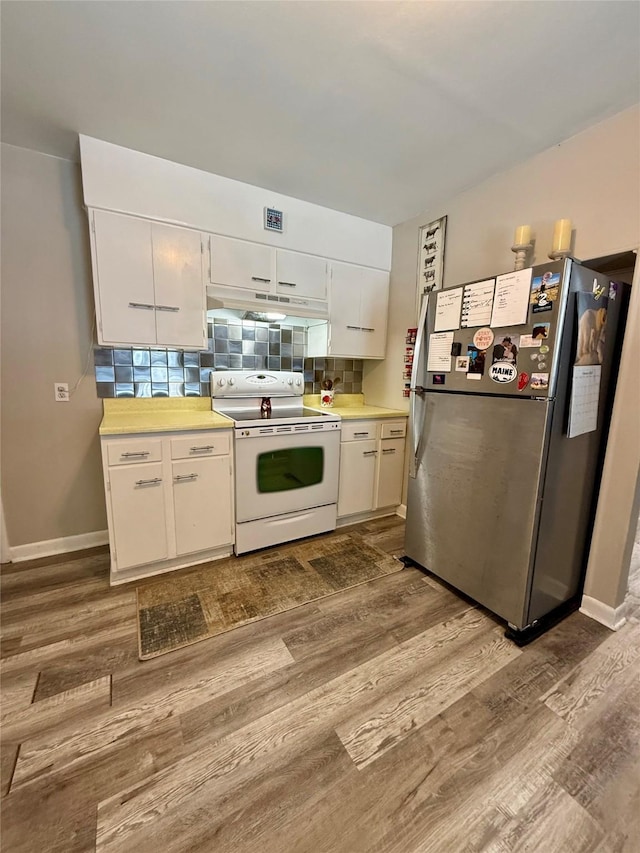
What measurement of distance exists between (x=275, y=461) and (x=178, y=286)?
131cm

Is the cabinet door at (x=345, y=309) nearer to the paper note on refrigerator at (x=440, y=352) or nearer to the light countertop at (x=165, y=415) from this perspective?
the light countertop at (x=165, y=415)

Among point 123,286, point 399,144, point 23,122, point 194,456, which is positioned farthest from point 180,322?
point 399,144

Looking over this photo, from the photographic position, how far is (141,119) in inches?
69.3

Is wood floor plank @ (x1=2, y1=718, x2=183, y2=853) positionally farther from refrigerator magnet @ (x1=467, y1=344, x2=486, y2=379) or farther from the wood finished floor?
refrigerator magnet @ (x1=467, y1=344, x2=486, y2=379)

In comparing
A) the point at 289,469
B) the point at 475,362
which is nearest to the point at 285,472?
the point at 289,469

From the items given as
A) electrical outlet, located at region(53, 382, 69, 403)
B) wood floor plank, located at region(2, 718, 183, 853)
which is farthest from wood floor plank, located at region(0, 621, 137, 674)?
electrical outlet, located at region(53, 382, 69, 403)

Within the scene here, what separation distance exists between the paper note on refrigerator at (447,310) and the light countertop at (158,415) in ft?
4.58

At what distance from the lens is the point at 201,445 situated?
2.15 m

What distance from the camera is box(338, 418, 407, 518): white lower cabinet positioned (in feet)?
9.03

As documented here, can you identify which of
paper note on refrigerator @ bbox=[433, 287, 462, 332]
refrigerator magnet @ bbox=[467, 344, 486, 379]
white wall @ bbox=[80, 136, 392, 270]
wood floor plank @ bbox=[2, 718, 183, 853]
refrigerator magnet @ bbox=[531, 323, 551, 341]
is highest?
white wall @ bbox=[80, 136, 392, 270]

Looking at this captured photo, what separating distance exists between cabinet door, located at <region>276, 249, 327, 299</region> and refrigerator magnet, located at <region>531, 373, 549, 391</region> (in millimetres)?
1702

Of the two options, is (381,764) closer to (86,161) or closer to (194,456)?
(194,456)

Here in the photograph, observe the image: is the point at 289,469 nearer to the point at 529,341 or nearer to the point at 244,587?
the point at 244,587

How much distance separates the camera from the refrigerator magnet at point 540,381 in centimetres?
151
